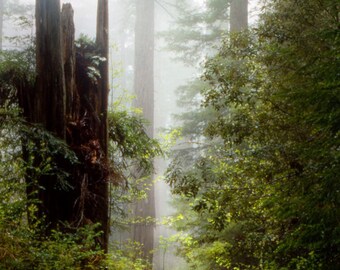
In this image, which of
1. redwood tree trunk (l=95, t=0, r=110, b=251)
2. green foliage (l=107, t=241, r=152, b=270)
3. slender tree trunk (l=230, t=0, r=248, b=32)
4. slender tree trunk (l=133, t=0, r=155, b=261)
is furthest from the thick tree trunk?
slender tree trunk (l=133, t=0, r=155, b=261)

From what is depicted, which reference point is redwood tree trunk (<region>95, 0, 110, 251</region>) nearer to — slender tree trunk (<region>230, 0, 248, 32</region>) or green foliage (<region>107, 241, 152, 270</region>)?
green foliage (<region>107, 241, 152, 270</region>)

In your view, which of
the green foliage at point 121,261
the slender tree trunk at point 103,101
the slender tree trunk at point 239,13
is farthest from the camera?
the slender tree trunk at point 239,13

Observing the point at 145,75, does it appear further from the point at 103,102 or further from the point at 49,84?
the point at 49,84

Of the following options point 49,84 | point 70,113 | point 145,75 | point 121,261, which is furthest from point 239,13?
point 121,261

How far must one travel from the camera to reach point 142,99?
16719 millimetres

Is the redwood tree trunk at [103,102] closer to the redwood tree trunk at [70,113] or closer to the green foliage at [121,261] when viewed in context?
the redwood tree trunk at [70,113]

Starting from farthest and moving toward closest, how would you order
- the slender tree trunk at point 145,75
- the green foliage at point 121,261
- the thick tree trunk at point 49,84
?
the slender tree trunk at point 145,75, the thick tree trunk at point 49,84, the green foliage at point 121,261

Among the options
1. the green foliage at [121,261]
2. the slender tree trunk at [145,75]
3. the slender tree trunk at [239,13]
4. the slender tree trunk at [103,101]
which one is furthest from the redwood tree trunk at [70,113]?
the slender tree trunk at [145,75]

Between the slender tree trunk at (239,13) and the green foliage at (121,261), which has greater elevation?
the slender tree trunk at (239,13)

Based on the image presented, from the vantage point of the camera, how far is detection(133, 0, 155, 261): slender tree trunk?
15.0 metres

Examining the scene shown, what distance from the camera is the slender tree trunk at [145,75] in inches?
590

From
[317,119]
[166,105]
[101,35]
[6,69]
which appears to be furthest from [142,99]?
[166,105]

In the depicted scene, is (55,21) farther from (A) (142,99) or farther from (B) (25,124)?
(A) (142,99)

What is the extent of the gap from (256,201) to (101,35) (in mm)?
3787
